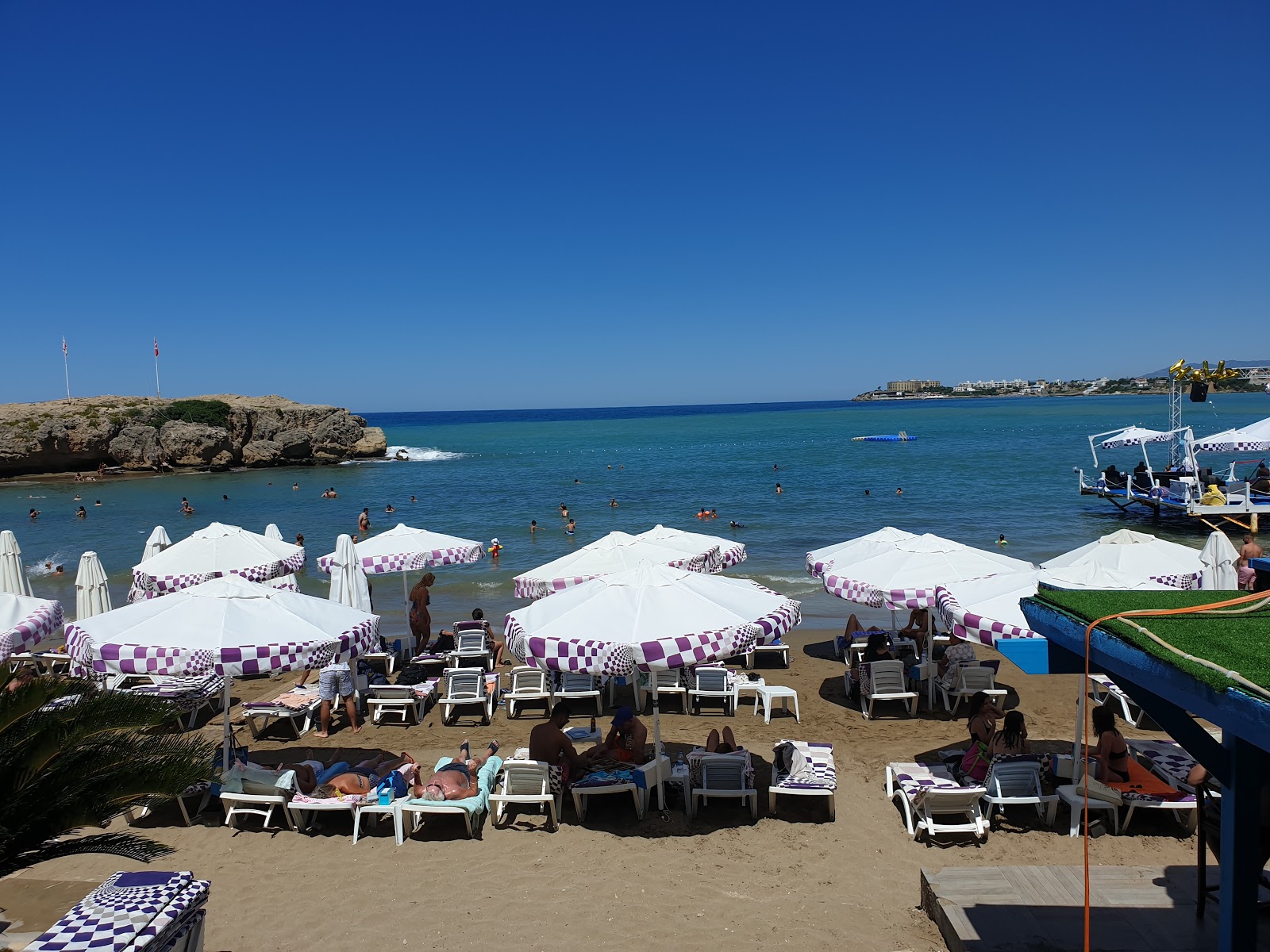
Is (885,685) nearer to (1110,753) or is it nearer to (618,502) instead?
(1110,753)

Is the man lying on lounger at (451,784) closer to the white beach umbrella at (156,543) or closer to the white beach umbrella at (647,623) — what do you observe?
the white beach umbrella at (647,623)

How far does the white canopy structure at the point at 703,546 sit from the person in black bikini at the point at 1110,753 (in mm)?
5075

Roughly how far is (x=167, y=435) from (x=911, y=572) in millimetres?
55727

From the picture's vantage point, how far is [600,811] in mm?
7012

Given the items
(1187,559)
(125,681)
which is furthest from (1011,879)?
(125,681)

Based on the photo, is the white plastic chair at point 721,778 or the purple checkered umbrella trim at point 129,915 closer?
the purple checkered umbrella trim at point 129,915

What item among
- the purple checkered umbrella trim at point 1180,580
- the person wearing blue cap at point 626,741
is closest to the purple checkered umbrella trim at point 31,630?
the person wearing blue cap at point 626,741

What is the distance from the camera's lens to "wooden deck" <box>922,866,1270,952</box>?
4.46 meters

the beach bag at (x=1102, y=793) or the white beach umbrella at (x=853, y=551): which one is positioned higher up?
the white beach umbrella at (x=853, y=551)

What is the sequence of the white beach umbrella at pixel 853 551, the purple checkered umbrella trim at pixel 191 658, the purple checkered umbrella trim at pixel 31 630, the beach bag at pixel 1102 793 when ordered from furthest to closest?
1. the white beach umbrella at pixel 853 551
2. the purple checkered umbrella trim at pixel 31 630
3. the beach bag at pixel 1102 793
4. the purple checkered umbrella trim at pixel 191 658

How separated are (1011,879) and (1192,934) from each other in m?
1.01

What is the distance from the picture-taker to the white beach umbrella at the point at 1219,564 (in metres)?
9.26

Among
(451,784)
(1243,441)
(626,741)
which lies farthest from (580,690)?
(1243,441)

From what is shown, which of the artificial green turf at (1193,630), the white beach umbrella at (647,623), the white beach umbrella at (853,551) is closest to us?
the artificial green turf at (1193,630)
